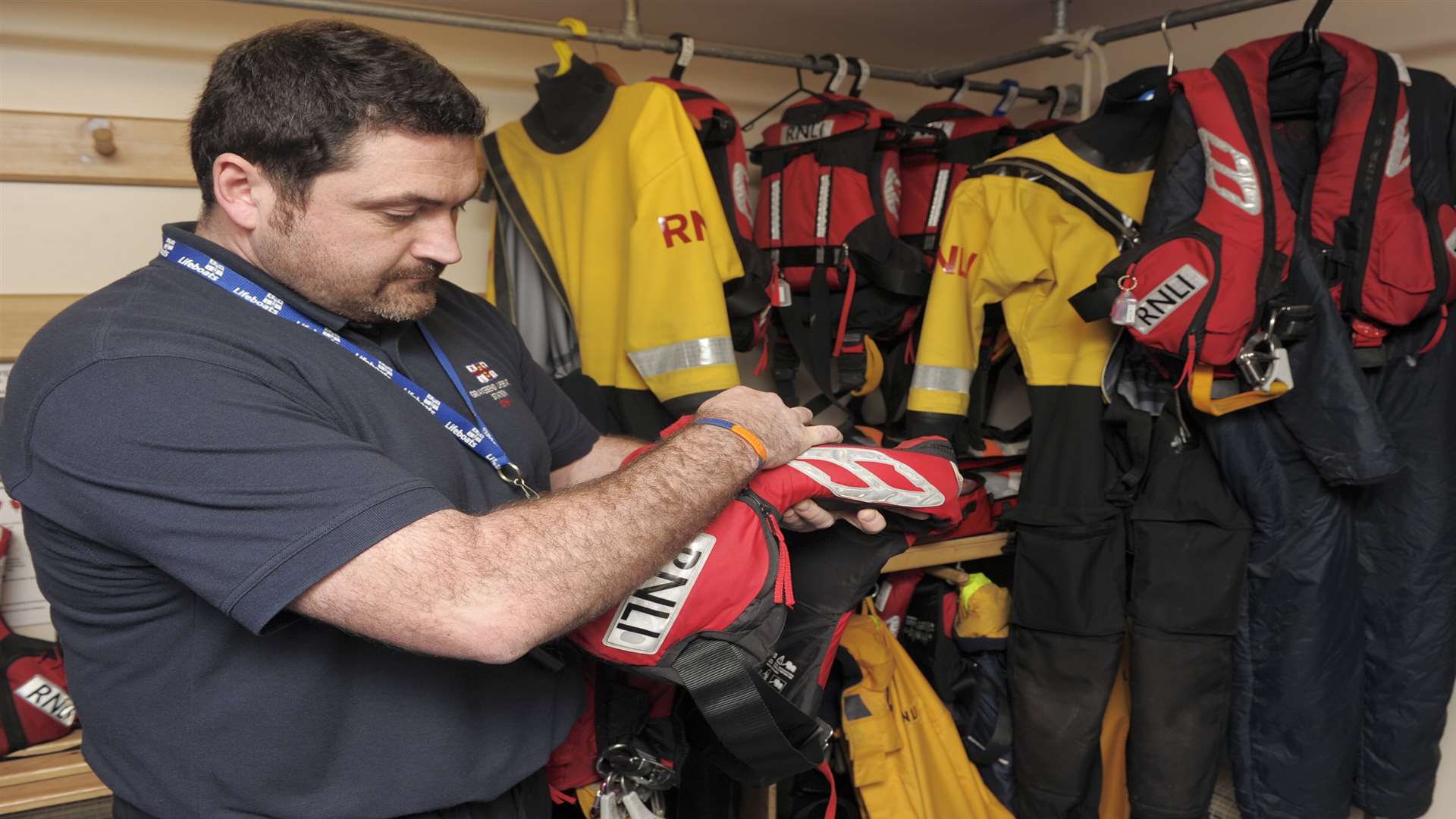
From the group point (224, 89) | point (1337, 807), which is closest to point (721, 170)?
point (224, 89)

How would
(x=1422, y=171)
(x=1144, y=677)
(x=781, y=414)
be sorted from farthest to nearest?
(x=1144, y=677), (x=1422, y=171), (x=781, y=414)

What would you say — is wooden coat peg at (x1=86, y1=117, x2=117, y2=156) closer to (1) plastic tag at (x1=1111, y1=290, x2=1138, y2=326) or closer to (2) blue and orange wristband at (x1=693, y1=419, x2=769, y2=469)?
(2) blue and orange wristband at (x1=693, y1=419, x2=769, y2=469)

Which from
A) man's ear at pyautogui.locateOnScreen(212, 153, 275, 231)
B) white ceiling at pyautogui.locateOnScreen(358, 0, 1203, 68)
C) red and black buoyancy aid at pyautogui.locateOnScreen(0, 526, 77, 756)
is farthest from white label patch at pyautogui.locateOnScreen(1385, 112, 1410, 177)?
red and black buoyancy aid at pyautogui.locateOnScreen(0, 526, 77, 756)

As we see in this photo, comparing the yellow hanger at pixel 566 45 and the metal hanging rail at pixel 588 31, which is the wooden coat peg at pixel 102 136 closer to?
the metal hanging rail at pixel 588 31

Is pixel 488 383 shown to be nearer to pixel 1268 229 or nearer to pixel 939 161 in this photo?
pixel 1268 229

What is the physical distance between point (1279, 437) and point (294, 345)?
6.48 feet

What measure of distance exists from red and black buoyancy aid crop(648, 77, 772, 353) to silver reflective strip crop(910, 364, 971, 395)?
421 millimetres

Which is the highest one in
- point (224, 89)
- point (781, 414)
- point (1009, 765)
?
point (224, 89)

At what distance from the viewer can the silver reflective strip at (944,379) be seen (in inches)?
88.8

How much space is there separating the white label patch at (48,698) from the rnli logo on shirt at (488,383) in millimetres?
1121

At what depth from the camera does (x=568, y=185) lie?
7.14 ft

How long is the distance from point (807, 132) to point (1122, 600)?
142 cm

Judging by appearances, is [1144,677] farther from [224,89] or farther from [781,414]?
[224,89]

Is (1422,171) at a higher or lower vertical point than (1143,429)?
higher
